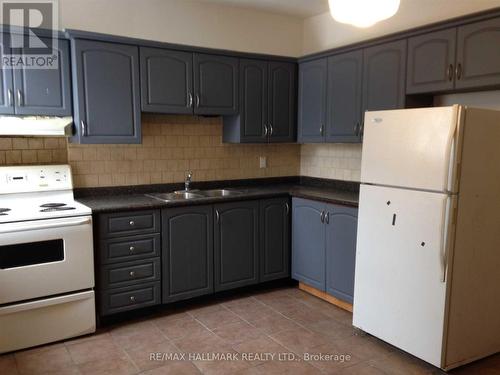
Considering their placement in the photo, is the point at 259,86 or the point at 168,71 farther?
the point at 259,86

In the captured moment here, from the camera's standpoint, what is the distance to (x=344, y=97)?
3.58 meters

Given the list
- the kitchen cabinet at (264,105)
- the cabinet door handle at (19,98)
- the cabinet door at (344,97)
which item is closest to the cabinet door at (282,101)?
the kitchen cabinet at (264,105)

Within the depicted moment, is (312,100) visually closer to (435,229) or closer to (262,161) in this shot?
(262,161)

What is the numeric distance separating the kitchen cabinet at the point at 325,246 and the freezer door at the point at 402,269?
362 mm

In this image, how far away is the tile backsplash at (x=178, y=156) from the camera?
333 cm

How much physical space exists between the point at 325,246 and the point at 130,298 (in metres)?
1.53

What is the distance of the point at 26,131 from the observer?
9.96 ft

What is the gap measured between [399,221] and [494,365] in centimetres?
103

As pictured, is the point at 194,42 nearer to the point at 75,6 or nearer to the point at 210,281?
the point at 75,6

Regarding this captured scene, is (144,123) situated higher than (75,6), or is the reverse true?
(75,6)

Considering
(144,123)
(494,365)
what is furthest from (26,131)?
(494,365)

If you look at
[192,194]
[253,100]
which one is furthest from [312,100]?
[192,194]

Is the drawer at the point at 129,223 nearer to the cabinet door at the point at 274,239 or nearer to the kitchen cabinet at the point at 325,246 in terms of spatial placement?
the cabinet door at the point at 274,239

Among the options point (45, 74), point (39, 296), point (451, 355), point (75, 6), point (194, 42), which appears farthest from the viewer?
point (194, 42)
